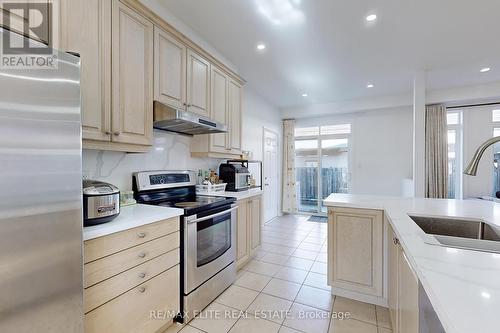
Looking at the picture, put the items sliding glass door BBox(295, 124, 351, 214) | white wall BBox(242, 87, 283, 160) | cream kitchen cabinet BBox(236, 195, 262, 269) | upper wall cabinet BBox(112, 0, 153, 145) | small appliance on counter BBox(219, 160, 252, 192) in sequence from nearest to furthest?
upper wall cabinet BBox(112, 0, 153, 145)
cream kitchen cabinet BBox(236, 195, 262, 269)
small appliance on counter BBox(219, 160, 252, 192)
white wall BBox(242, 87, 283, 160)
sliding glass door BBox(295, 124, 351, 214)

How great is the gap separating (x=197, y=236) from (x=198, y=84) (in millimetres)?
1590

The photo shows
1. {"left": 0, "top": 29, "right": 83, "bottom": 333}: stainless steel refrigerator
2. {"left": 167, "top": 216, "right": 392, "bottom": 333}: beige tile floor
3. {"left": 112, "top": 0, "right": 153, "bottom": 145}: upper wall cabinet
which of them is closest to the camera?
{"left": 0, "top": 29, "right": 83, "bottom": 333}: stainless steel refrigerator

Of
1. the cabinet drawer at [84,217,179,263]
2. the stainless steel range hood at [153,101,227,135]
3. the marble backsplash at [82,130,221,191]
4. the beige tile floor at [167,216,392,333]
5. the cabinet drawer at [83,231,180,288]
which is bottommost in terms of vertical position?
the beige tile floor at [167,216,392,333]

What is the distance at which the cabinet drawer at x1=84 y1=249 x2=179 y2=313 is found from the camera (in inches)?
47.9

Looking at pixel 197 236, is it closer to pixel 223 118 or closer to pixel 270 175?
→ pixel 223 118

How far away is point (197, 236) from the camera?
192 centimetres

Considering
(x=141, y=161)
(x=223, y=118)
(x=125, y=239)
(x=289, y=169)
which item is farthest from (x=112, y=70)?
(x=289, y=169)

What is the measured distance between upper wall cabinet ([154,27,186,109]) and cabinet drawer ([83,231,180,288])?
121 centimetres

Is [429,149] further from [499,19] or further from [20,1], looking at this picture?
[20,1]

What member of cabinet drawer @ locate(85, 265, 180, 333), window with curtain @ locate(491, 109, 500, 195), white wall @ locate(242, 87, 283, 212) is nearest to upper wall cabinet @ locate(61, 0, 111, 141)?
cabinet drawer @ locate(85, 265, 180, 333)

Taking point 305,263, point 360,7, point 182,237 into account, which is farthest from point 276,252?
point 360,7

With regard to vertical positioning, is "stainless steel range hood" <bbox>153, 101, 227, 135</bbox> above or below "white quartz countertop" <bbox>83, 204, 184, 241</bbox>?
above

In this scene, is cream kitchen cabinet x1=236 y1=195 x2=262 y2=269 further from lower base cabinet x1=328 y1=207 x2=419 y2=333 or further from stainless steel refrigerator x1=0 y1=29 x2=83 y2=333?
stainless steel refrigerator x1=0 y1=29 x2=83 y2=333

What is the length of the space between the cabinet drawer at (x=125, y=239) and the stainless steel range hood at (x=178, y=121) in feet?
2.79
